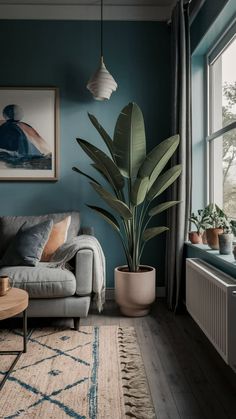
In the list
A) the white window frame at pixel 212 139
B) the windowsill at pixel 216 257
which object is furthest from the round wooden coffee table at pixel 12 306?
the white window frame at pixel 212 139

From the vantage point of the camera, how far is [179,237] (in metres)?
2.99

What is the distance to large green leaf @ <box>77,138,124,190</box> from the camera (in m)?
2.78

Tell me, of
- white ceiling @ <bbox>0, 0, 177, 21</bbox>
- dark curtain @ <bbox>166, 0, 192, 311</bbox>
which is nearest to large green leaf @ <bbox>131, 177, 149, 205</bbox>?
dark curtain @ <bbox>166, 0, 192, 311</bbox>

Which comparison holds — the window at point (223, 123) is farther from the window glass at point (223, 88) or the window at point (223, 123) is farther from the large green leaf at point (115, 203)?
the large green leaf at point (115, 203)

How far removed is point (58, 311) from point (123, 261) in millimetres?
1123

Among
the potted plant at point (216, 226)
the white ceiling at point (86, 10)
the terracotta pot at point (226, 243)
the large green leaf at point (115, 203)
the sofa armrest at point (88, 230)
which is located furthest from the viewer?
the white ceiling at point (86, 10)

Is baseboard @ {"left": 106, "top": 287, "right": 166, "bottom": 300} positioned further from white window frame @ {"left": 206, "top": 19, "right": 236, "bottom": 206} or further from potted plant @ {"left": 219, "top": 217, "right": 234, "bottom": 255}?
potted plant @ {"left": 219, "top": 217, "right": 234, "bottom": 255}

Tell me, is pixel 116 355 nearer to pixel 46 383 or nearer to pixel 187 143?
pixel 46 383

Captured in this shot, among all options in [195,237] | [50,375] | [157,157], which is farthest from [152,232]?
[50,375]

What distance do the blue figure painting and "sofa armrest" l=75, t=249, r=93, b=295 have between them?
49.4 inches

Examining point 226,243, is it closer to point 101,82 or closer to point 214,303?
point 214,303

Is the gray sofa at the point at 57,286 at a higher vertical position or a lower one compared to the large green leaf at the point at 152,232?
lower

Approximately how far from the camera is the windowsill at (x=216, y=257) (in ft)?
6.82

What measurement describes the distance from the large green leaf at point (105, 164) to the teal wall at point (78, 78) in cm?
65
